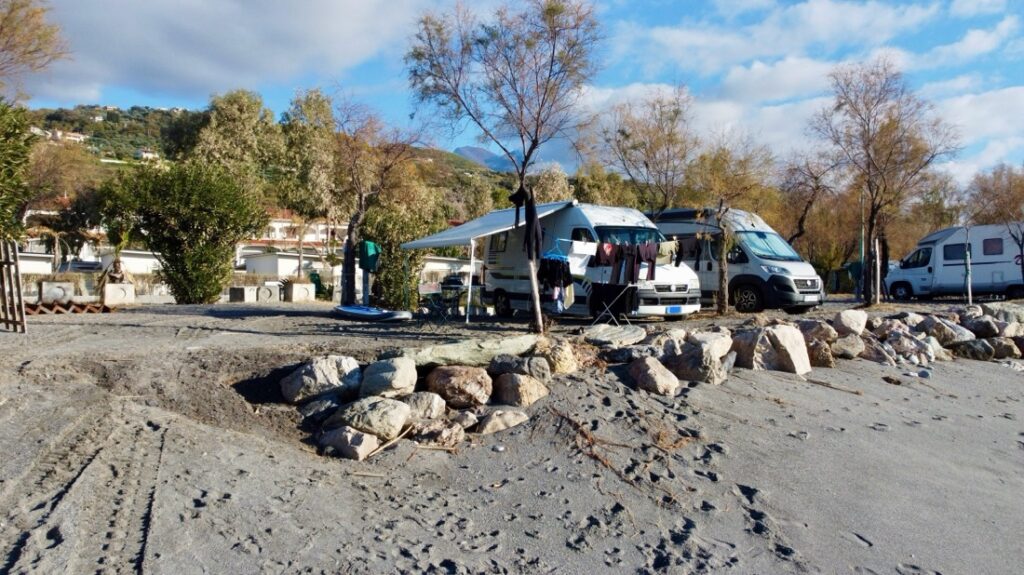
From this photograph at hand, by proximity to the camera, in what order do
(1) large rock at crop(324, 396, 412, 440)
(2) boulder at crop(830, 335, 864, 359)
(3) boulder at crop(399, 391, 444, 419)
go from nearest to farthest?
(1) large rock at crop(324, 396, 412, 440), (3) boulder at crop(399, 391, 444, 419), (2) boulder at crop(830, 335, 864, 359)

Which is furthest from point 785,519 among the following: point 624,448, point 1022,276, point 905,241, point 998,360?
point 905,241

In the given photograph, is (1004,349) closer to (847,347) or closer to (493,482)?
(847,347)

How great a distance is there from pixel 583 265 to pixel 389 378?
5972mm

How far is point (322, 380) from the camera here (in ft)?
24.2

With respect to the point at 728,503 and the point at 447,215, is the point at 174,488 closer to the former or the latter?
the point at 728,503

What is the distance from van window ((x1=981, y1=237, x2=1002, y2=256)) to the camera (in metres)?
23.2

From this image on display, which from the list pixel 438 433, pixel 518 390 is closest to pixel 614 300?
pixel 518 390

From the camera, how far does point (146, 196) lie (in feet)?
55.8

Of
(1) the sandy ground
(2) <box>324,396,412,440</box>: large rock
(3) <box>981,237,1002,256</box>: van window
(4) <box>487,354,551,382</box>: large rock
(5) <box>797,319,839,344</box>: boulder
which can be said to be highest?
(3) <box>981,237,1002,256</box>: van window

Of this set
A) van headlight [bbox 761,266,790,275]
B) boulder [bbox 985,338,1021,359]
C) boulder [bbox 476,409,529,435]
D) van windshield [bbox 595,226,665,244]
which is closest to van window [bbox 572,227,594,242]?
van windshield [bbox 595,226,665,244]

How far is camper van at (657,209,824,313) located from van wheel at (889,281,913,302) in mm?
11126

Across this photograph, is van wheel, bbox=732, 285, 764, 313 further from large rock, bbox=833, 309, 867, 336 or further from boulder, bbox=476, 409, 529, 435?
boulder, bbox=476, 409, 529, 435

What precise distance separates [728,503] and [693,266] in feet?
35.8

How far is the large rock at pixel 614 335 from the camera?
9469 millimetres
